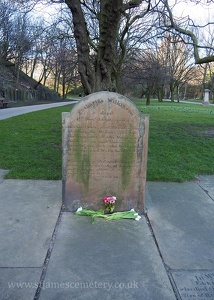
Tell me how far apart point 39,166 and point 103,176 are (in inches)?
96.4

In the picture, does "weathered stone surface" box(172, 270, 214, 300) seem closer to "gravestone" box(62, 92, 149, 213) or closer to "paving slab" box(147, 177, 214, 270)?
"paving slab" box(147, 177, 214, 270)

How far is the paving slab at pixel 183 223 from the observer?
2.67m

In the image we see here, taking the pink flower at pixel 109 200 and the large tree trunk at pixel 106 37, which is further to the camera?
the large tree trunk at pixel 106 37

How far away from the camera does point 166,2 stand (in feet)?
36.7

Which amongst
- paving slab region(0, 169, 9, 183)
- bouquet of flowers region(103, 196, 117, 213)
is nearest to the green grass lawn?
paving slab region(0, 169, 9, 183)

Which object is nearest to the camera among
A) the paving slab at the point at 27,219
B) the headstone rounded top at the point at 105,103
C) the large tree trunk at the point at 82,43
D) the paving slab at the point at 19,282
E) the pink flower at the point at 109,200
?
the paving slab at the point at 19,282

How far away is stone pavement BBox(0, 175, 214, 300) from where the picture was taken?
2207 millimetres

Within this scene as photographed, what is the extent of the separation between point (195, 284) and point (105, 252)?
872 mm

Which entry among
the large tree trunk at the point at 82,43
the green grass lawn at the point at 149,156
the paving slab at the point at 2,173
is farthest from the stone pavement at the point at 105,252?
the large tree trunk at the point at 82,43

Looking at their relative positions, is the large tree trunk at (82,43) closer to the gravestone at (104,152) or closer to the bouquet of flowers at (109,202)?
the gravestone at (104,152)

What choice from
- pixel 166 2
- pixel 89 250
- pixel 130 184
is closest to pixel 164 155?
pixel 130 184

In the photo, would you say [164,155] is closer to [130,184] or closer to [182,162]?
[182,162]

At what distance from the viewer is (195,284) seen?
7.52 feet

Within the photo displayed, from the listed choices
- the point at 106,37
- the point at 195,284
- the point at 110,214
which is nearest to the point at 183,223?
the point at 110,214
